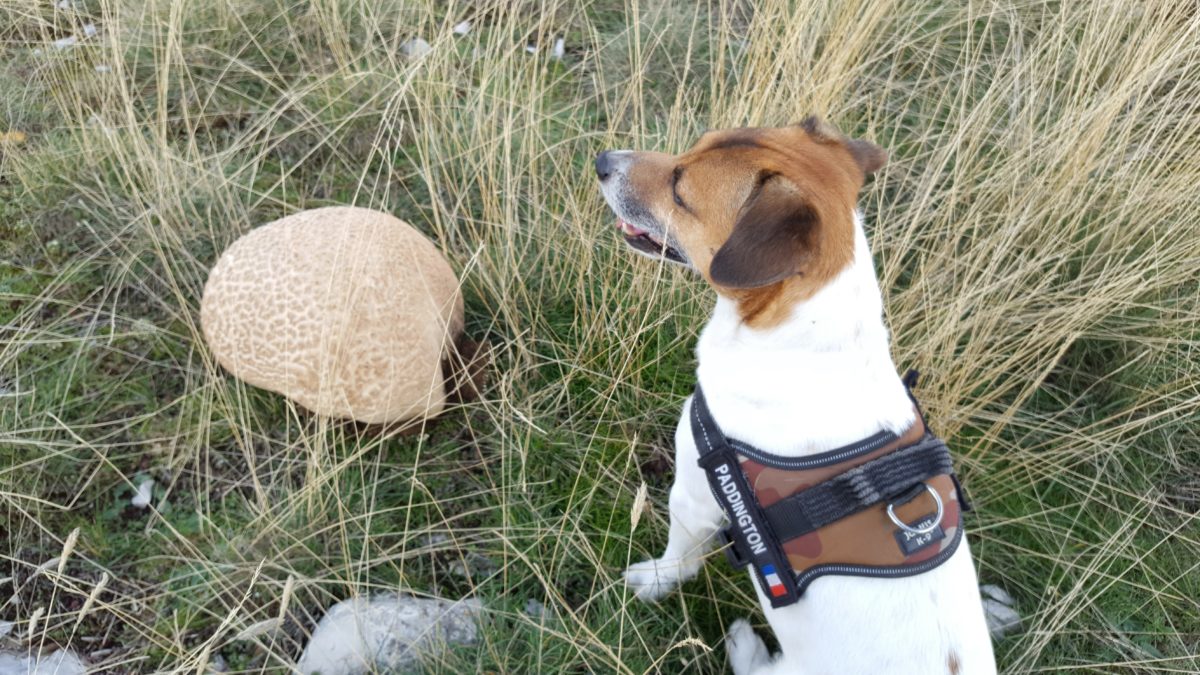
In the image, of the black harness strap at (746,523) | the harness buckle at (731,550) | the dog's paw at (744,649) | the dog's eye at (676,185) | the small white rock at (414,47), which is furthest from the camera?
the small white rock at (414,47)

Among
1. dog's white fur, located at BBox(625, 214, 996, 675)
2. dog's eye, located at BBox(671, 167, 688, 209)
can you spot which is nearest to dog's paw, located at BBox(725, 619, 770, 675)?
dog's white fur, located at BBox(625, 214, 996, 675)

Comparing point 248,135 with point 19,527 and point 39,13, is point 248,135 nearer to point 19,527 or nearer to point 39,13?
point 39,13

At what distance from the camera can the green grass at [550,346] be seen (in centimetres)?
324

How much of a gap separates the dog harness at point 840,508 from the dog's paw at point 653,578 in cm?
68

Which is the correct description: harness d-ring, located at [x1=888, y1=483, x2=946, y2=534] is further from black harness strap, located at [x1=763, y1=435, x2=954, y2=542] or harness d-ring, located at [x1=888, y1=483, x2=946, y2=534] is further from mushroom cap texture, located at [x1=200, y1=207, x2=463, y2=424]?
mushroom cap texture, located at [x1=200, y1=207, x2=463, y2=424]

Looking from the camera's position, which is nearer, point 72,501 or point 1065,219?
point 72,501

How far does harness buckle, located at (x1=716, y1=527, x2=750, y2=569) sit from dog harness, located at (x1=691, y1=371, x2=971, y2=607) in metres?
0.03

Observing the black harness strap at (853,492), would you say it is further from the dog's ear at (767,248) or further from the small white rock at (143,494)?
the small white rock at (143,494)

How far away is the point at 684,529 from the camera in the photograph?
3.06 m

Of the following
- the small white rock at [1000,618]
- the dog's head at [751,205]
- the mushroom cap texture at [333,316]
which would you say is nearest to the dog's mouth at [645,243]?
the dog's head at [751,205]

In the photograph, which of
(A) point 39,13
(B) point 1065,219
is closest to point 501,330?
(B) point 1065,219

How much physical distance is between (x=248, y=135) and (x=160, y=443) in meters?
1.75

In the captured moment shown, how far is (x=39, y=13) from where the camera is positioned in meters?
4.60

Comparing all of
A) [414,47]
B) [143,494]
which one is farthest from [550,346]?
[414,47]
